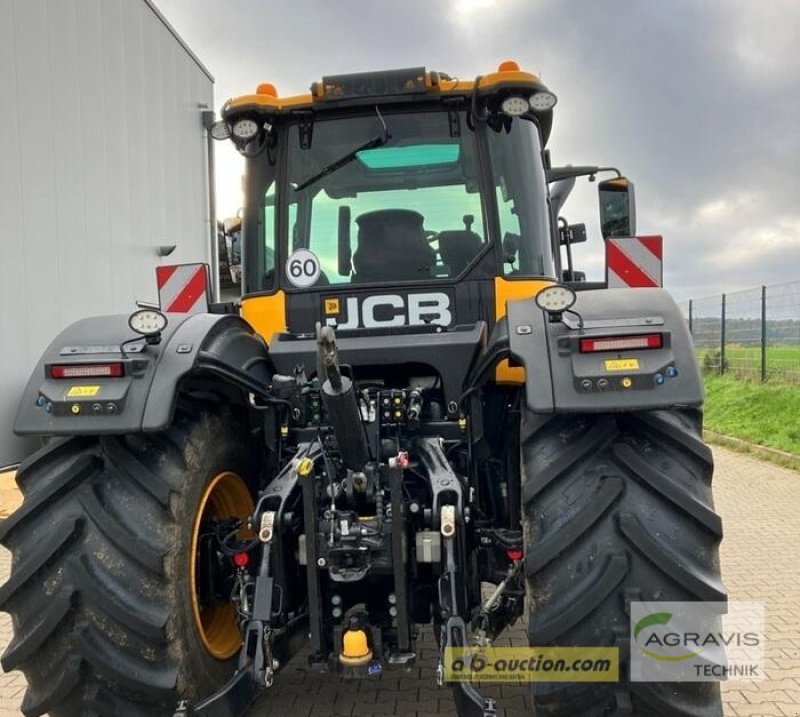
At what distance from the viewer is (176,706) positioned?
2516 mm

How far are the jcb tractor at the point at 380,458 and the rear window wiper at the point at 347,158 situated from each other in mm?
11

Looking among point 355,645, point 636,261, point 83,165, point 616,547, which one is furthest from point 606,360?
point 83,165

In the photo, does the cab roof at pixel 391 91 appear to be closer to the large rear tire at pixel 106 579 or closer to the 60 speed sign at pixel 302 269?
the 60 speed sign at pixel 302 269

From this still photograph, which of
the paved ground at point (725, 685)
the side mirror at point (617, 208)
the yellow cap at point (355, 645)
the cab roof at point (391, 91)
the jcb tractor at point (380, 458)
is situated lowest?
the paved ground at point (725, 685)

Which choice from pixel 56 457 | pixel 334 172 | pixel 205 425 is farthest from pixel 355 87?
pixel 56 457

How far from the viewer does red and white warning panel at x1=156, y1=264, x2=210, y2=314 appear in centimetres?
483

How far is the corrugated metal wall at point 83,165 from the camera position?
7004 millimetres

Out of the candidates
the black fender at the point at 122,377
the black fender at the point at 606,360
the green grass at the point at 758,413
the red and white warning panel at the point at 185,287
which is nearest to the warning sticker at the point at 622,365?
the black fender at the point at 606,360

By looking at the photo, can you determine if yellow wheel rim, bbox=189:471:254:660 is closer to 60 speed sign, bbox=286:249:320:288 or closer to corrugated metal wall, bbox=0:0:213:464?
60 speed sign, bbox=286:249:320:288

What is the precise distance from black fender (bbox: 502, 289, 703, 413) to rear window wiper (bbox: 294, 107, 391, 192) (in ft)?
4.43

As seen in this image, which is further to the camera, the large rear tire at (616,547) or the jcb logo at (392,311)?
the jcb logo at (392,311)

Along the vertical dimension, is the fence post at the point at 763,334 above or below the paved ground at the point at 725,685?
above

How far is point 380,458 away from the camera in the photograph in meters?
3.02

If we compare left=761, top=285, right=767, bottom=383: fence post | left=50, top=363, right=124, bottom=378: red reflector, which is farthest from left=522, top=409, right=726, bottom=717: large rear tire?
left=761, top=285, right=767, bottom=383: fence post
